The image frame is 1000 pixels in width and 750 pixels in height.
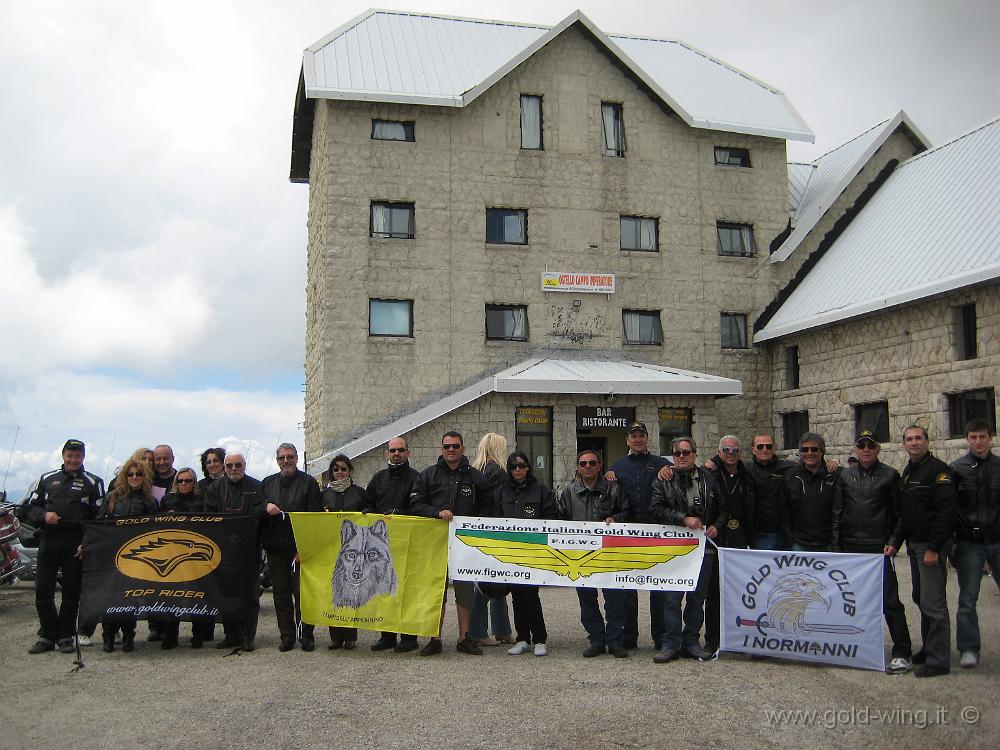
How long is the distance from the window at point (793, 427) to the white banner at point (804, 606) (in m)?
15.8

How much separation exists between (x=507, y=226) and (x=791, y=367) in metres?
8.42

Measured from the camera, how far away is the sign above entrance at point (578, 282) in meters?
23.4

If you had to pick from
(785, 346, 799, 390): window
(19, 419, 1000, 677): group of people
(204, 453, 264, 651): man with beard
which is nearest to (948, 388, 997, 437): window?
(785, 346, 799, 390): window

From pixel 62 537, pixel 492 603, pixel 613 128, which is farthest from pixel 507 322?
pixel 62 537

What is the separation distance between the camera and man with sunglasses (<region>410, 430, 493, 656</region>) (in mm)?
9164

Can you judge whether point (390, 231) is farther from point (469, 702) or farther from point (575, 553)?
point (469, 702)

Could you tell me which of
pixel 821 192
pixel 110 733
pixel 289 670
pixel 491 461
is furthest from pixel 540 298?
pixel 110 733

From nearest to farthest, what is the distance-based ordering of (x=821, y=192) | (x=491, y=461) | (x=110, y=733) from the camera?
1. (x=110, y=733)
2. (x=491, y=461)
3. (x=821, y=192)

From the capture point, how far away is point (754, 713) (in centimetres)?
658

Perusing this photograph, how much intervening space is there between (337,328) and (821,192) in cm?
1400

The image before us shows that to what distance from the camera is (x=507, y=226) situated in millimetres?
23547

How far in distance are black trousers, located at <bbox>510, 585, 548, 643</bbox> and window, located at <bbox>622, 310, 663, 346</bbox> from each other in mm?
15517

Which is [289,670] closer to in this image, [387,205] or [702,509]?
[702,509]

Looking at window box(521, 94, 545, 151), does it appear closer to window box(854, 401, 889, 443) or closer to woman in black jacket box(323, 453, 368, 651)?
window box(854, 401, 889, 443)
